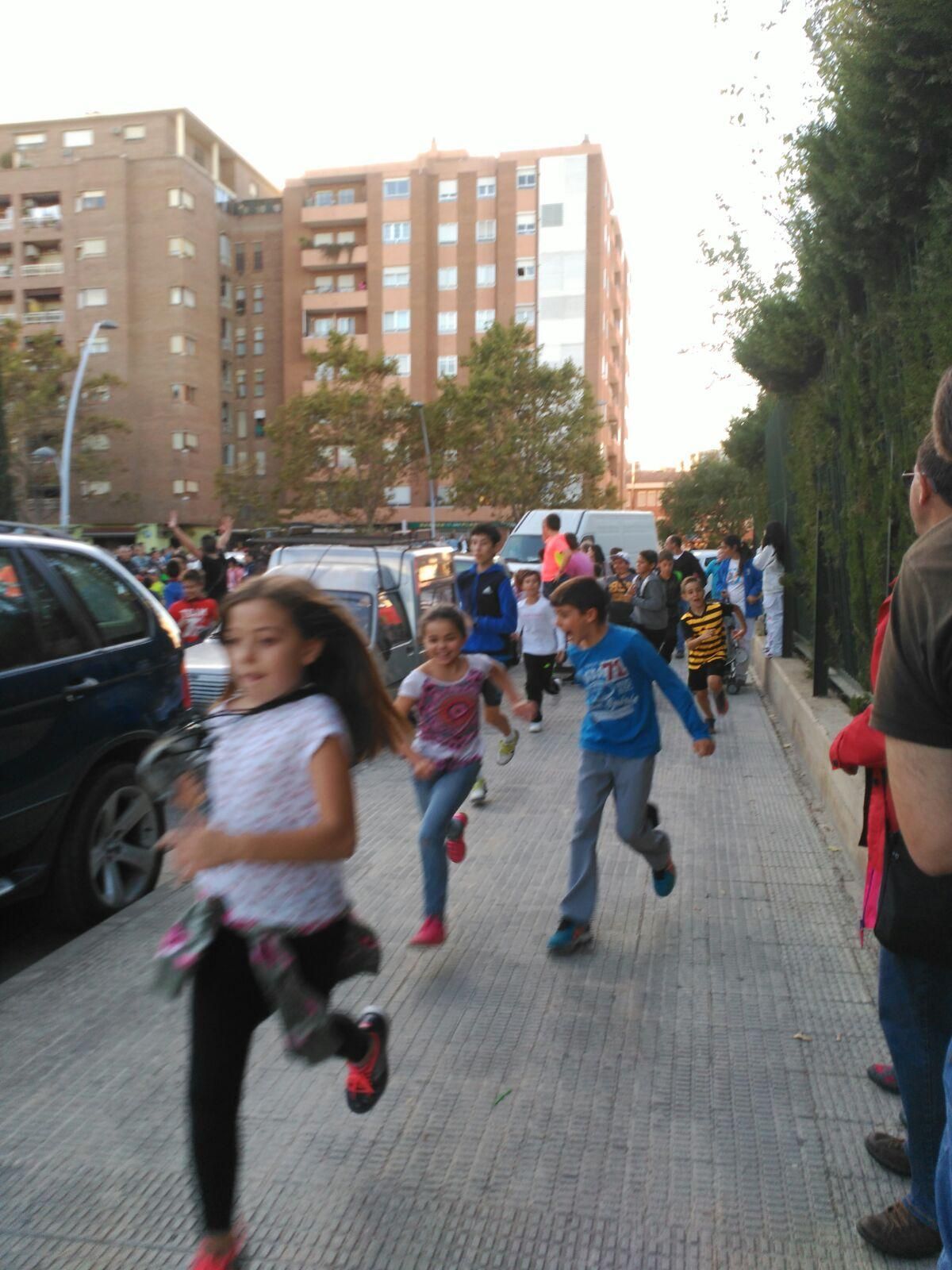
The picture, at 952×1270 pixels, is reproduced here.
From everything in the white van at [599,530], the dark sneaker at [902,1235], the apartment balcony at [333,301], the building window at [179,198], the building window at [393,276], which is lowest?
the dark sneaker at [902,1235]

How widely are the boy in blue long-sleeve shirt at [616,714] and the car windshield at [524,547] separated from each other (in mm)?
17795

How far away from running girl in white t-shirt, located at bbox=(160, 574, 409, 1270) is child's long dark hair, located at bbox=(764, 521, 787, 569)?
11.6 meters

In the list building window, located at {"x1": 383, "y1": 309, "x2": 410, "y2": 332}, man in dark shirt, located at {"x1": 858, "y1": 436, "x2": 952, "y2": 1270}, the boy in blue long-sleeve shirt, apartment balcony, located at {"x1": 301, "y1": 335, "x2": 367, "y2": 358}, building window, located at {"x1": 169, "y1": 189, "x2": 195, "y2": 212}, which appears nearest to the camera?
man in dark shirt, located at {"x1": 858, "y1": 436, "x2": 952, "y2": 1270}

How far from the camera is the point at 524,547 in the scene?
77.9 feet

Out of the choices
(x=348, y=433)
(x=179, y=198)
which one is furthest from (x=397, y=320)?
(x=348, y=433)

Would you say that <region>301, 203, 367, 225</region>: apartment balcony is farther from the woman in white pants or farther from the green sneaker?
the green sneaker

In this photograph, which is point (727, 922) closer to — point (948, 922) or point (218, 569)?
point (948, 922)

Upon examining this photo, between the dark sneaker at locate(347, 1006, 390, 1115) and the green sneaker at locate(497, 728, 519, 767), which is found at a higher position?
the dark sneaker at locate(347, 1006, 390, 1115)

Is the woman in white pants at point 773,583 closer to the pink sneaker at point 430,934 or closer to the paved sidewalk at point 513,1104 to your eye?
the paved sidewalk at point 513,1104

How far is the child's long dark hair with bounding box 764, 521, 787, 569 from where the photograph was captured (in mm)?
13633

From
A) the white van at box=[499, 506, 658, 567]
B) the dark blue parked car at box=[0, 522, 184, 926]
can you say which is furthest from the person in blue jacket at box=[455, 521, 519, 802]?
the white van at box=[499, 506, 658, 567]

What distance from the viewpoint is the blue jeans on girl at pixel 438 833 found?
495cm

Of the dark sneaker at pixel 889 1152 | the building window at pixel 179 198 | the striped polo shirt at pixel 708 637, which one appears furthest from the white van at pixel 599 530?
the building window at pixel 179 198

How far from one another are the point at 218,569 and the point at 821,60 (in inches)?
347
